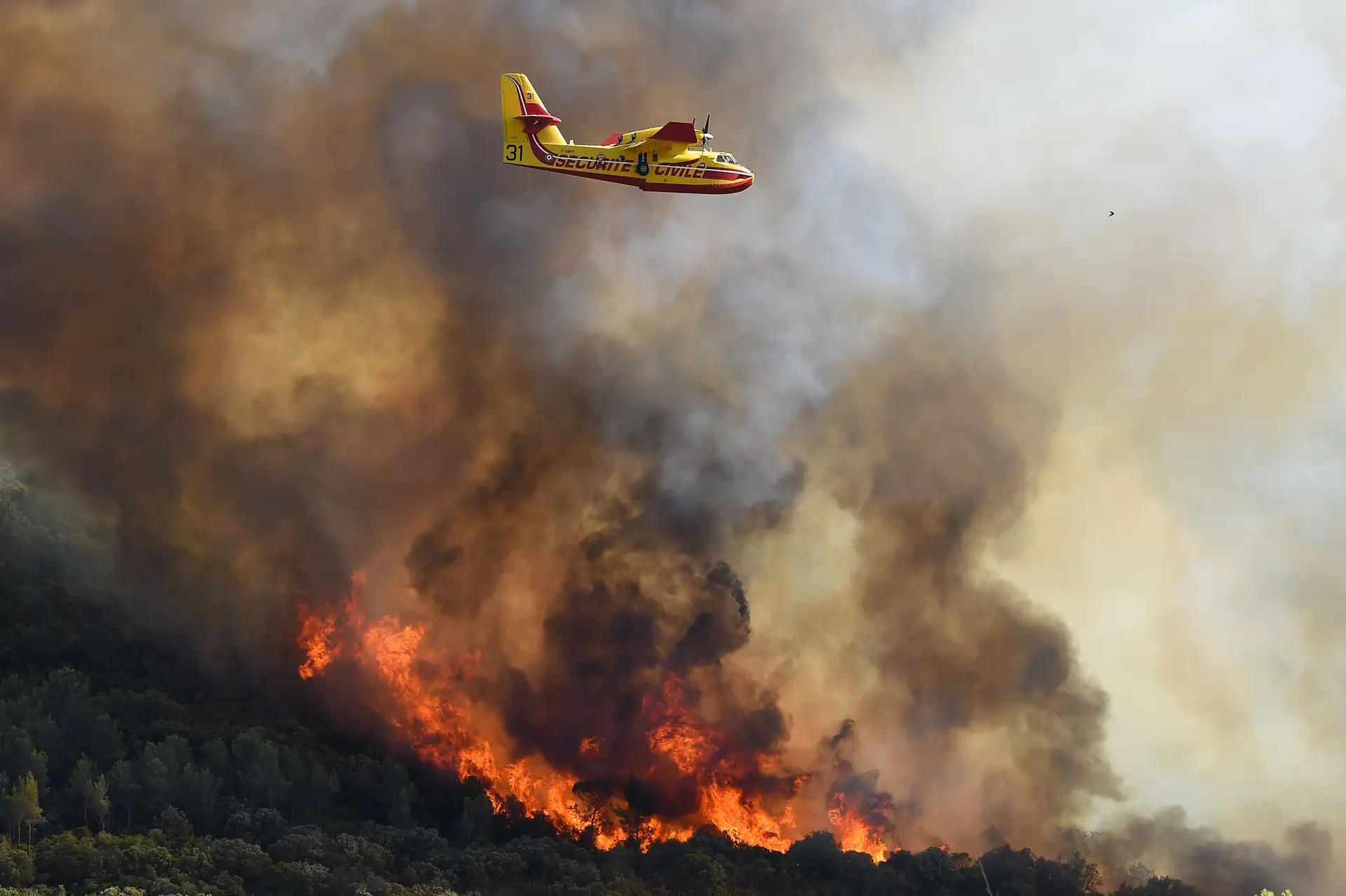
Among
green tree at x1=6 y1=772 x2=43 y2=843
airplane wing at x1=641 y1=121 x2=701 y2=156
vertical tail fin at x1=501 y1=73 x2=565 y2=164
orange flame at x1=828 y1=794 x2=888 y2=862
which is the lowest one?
green tree at x1=6 y1=772 x2=43 y2=843

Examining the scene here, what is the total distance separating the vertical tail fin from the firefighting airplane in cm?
4

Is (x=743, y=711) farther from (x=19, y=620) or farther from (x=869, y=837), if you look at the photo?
(x=19, y=620)

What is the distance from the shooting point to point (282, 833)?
81.0 meters

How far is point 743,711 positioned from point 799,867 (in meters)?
10.8

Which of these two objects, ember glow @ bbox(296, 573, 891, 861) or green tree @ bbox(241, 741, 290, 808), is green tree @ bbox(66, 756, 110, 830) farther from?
ember glow @ bbox(296, 573, 891, 861)

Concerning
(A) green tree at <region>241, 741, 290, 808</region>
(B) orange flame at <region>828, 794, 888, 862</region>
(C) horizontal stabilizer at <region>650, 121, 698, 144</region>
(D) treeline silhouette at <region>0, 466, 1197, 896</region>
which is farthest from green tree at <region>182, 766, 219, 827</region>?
(C) horizontal stabilizer at <region>650, 121, 698, 144</region>

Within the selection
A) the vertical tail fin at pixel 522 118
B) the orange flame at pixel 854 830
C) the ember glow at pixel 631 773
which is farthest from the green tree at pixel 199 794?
the vertical tail fin at pixel 522 118

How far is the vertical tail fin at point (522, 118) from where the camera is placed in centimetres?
8306

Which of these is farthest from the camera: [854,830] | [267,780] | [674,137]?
[854,830]

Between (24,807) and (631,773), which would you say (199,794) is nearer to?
(24,807)

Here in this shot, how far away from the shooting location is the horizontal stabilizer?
3088 inches

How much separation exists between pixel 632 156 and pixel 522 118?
6630mm

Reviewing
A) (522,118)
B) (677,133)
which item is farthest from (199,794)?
(677,133)

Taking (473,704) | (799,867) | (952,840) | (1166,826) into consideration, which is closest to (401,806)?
(473,704)
